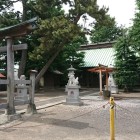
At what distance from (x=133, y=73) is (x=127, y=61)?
141 cm

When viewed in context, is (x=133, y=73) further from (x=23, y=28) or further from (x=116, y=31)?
(x=116, y=31)

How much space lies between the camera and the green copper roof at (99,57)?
33.4 metres

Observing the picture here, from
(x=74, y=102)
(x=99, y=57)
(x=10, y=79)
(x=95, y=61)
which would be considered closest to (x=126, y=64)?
(x=95, y=61)

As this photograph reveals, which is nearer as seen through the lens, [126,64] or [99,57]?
[126,64]

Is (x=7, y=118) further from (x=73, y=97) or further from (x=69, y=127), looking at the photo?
(x=73, y=97)

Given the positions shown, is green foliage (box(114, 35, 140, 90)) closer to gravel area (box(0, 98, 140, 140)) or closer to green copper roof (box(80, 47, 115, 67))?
green copper roof (box(80, 47, 115, 67))

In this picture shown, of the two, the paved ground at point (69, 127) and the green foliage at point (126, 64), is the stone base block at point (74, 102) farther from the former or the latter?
the green foliage at point (126, 64)

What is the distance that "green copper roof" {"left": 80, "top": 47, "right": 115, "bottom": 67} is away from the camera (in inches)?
1314

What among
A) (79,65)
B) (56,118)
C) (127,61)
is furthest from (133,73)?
(56,118)

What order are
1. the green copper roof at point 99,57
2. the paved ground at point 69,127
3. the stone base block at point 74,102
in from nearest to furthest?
the paved ground at point 69,127 < the stone base block at point 74,102 < the green copper roof at point 99,57

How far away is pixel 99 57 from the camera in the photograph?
35125 mm

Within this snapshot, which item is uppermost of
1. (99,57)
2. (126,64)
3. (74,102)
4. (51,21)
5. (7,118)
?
(51,21)

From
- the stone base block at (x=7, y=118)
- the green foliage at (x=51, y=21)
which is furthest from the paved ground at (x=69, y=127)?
the green foliage at (x=51, y=21)

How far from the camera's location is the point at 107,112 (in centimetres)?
1207
